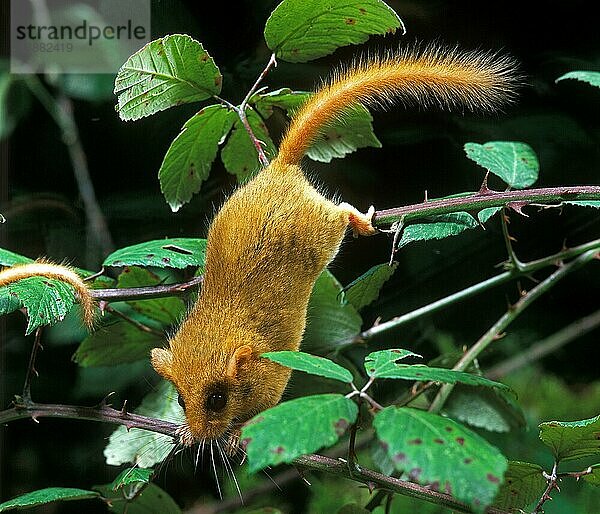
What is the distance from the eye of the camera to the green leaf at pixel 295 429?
0.46 m

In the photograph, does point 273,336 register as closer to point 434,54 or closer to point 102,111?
point 434,54

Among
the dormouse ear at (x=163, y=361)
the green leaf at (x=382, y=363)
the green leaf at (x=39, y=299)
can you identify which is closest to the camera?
the green leaf at (x=382, y=363)

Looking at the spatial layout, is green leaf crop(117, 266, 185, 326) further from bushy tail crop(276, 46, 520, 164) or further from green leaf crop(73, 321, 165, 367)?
bushy tail crop(276, 46, 520, 164)

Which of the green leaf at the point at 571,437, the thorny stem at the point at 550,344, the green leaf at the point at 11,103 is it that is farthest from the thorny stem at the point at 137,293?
the thorny stem at the point at 550,344

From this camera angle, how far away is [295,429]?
473 millimetres

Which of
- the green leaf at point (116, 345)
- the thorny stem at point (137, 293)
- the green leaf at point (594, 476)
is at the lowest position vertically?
the green leaf at point (116, 345)

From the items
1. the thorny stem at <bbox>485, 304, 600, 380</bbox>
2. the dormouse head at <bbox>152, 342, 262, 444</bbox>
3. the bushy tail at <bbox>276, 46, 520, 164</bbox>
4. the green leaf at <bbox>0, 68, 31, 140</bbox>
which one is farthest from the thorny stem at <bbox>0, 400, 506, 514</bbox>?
the thorny stem at <bbox>485, 304, 600, 380</bbox>

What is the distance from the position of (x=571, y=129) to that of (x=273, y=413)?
982mm

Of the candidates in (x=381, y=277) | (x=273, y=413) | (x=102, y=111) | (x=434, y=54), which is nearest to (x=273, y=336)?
(x=381, y=277)

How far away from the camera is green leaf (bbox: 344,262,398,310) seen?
874 millimetres

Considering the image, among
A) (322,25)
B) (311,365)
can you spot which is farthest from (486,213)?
(311,365)

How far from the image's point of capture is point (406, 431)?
47 cm

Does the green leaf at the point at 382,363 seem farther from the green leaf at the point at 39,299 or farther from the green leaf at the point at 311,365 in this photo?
the green leaf at the point at 39,299

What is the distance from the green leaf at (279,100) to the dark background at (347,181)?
2cm
